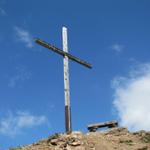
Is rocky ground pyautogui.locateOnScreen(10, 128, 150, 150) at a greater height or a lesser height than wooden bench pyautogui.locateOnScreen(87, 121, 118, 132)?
lesser

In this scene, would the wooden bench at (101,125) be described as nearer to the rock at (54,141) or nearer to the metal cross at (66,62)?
the metal cross at (66,62)

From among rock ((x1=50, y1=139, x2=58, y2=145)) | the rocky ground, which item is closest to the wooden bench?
the rocky ground

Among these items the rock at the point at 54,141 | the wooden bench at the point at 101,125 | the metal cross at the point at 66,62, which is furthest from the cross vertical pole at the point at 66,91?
the wooden bench at the point at 101,125

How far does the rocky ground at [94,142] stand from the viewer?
2197 centimetres

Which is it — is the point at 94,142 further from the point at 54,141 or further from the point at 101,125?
the point at 101,125

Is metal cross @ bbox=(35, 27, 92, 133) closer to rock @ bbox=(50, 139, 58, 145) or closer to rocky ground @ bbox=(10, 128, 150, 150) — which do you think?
rocky ground @ bbox=(10, 128, 150, 150)

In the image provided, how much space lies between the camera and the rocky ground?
72.1 feet

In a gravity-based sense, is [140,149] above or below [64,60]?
below

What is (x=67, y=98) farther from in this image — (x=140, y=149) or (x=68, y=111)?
(x=140, y=149)

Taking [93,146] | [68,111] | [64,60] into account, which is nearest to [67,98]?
[68,111]

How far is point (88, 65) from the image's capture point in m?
28.4

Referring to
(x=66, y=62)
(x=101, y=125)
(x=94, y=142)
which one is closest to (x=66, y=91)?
(x=66, y=62)

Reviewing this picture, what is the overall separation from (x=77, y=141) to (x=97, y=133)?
2.77 m

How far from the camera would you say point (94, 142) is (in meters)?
22.6
